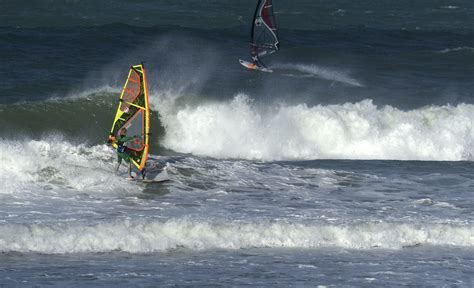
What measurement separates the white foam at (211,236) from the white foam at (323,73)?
17.1 meters

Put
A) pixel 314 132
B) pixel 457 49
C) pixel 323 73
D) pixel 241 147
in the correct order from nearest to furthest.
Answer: pixel 241 147 < pixel 314 132 < pixel 323 73 < pixel 457 49

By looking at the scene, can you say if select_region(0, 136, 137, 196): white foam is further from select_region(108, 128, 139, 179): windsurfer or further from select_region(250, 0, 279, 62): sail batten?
select_region(250, 0, 279, 62): sail batten

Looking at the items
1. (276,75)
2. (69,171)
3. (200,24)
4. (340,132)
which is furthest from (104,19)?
(69,171)

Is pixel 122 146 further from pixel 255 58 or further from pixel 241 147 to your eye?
pixel 255 58

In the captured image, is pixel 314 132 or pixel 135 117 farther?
pixel 314 132

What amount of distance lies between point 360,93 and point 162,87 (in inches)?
280

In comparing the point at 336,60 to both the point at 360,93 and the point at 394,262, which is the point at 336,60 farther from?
the point at 394,262

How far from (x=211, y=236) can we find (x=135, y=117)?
4.71m

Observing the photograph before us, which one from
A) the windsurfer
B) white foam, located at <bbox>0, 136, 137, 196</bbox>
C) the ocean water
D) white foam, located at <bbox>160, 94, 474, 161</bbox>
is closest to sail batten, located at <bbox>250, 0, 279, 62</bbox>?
the ocean water

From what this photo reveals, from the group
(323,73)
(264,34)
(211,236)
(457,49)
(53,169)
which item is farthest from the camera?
(457,49)

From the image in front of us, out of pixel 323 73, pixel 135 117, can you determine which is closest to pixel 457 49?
pixel 323 73

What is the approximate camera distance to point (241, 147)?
3053cm

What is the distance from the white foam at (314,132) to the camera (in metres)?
30.7

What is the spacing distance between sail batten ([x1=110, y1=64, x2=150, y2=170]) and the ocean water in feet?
2.50
